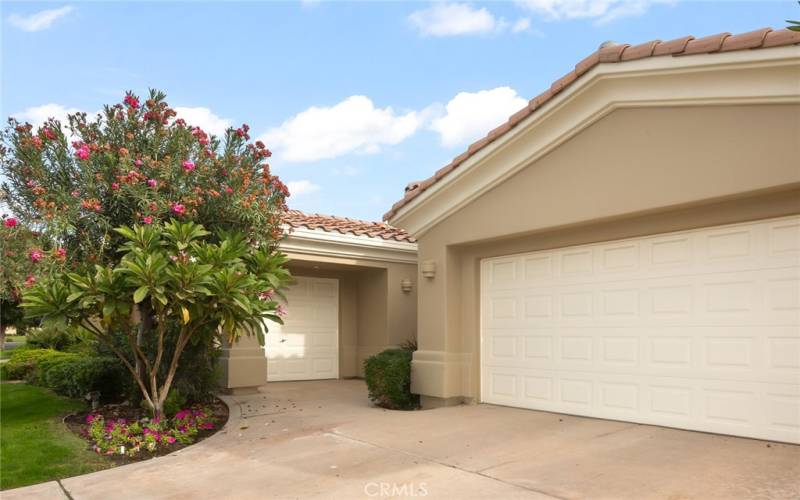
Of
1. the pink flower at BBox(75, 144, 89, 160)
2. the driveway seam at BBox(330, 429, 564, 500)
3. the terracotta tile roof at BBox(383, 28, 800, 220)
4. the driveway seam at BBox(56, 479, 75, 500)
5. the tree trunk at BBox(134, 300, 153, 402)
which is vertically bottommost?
the driveway seam at BBox(56, 479, 75, 500)

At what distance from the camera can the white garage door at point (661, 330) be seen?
21.0ft

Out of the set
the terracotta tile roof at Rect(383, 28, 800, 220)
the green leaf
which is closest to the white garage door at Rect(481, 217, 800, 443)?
the terracotta tile roof at Rect(383, 28, 800, 220)

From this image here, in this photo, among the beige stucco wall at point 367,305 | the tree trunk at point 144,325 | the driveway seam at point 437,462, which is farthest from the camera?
the beige stucco wall at point 367,305

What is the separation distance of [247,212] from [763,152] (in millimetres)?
6289

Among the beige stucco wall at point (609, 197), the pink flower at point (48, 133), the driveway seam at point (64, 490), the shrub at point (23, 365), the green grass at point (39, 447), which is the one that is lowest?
the driveway seam at point (64, 490)

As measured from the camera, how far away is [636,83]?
7.33m

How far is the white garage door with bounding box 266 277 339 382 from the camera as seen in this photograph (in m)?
13.8

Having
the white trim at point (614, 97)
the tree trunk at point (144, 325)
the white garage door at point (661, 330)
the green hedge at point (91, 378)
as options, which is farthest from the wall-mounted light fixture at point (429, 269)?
the green hedge at point (91, 378)

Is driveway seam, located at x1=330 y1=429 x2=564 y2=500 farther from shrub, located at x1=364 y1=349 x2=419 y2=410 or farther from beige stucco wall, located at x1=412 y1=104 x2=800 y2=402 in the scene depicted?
beige stucco wall, located at x1=412 y1=104 x2=800 y2=402

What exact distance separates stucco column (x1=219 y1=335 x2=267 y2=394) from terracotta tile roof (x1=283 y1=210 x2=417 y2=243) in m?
2.60

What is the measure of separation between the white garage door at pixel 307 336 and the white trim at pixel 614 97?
466 cm

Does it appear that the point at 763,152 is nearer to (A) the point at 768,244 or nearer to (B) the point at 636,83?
(A) the point at 768,244

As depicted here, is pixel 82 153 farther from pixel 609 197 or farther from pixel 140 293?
pixel 609 197

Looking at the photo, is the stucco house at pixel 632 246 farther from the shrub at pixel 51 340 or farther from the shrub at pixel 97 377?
the shrub at pixel 51 340
